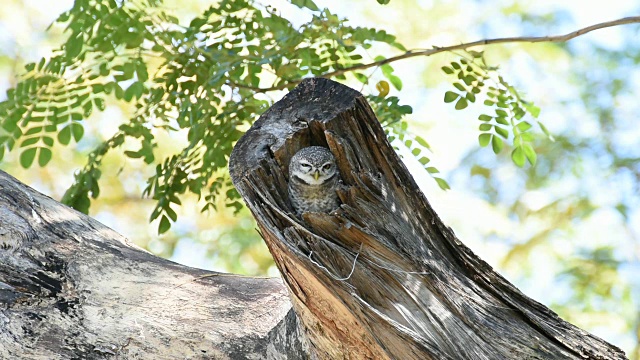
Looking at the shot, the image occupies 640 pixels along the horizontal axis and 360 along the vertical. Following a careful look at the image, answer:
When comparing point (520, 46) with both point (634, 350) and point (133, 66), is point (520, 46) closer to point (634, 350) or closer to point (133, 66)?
point (634, 350)

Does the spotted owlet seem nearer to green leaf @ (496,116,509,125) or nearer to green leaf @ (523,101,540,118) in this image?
green leaf @ (496,116,509,125)

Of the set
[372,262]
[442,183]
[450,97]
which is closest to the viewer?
[372,262]

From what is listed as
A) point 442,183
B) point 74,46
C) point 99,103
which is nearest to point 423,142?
point 442,183

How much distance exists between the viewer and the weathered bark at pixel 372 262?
2.80 meters

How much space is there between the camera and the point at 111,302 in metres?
3.44

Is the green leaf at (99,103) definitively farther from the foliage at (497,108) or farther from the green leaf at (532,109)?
the green leaf at (532,109)

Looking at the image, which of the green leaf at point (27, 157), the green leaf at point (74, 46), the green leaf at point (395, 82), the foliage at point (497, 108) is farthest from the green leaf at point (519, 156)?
the green leaf at point (27, 157)

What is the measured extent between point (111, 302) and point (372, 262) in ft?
4.35

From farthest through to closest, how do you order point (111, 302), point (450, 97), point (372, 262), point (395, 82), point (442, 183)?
point (395, 82) < point (450, 97) < point (442, 183) < point (111, 302) < point (372, 262)

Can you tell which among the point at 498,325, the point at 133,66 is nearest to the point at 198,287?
the point at 498,325

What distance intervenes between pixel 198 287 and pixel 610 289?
24.4ft

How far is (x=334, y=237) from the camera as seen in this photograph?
2.99 meters

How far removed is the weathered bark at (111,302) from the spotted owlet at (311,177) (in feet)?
1.68

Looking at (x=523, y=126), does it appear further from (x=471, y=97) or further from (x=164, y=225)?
(x=164, y=225)
